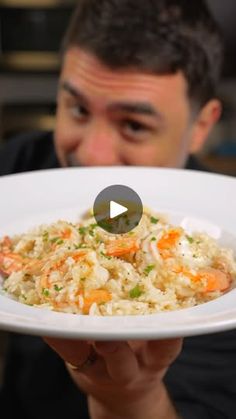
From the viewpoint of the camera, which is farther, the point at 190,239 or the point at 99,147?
the point at 99,147

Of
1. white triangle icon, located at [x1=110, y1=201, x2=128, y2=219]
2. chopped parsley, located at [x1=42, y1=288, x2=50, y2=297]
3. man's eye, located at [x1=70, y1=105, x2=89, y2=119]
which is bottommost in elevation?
man's eye, located at [x1=70, y1=105, x2=89, y2=119]

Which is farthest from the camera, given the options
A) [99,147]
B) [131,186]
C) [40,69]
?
[40,69]

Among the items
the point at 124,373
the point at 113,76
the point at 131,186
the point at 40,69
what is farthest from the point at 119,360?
the point at 40,69

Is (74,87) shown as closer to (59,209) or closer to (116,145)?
(116,145)

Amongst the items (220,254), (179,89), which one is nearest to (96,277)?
(220,254)

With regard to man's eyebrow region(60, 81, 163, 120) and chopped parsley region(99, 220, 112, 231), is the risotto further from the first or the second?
man's eyebrow region(60, 81, 163, 120)

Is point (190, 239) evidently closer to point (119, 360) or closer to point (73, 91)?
point (119, 360)
